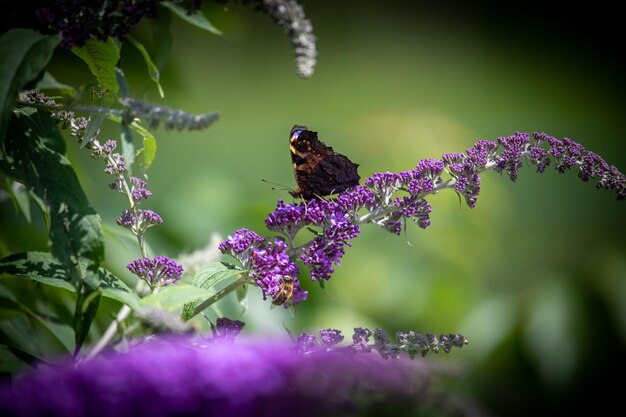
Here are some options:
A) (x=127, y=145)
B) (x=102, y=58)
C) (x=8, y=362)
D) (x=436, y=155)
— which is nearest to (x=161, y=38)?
(x=102, y=58)

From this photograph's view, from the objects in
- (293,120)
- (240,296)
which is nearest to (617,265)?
(240,296)

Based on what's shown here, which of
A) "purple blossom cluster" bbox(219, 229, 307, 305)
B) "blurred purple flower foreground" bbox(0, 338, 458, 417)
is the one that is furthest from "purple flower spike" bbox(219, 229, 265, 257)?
"blurred purple flower foreground" bbox(0, 338, 458, 417)

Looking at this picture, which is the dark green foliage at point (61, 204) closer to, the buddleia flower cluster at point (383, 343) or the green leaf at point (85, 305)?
the green leaf at point (85, 305)

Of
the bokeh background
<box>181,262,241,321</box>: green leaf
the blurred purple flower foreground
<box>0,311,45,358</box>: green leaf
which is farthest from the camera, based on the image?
the bokeh background

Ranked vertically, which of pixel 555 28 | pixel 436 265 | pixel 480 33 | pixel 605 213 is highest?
pixel 555 28

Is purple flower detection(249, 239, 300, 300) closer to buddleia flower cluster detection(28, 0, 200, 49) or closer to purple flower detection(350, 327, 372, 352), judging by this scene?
purple flower detection(350, 327, 372, 352)

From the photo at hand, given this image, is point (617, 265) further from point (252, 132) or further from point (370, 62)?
point (370, 62)
